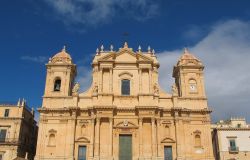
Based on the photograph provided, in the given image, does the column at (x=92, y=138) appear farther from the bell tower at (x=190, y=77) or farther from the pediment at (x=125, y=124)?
the bell tower at (x=190, y=77)

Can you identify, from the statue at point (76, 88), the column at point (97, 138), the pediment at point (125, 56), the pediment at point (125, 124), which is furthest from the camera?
the pediment at point (125, 56)

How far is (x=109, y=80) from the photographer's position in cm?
3694

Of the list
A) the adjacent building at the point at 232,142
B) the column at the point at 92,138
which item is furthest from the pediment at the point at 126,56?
the adjacent building at the point at 232,142

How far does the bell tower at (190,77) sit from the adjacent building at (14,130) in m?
19.3

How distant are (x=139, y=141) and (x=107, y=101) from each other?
5.30 meters

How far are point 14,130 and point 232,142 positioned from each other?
2582 cm

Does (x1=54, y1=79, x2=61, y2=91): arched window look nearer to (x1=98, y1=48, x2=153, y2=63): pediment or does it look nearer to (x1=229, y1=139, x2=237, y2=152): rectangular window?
(x1=98, y1=48, x2=153, y2=63): pediment

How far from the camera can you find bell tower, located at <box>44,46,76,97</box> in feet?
121

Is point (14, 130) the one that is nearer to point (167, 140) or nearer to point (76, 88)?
point (76, 88)

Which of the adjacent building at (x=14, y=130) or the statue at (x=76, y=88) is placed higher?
the statue at (x=76, y=88)

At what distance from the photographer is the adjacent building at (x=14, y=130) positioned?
39.9 metres

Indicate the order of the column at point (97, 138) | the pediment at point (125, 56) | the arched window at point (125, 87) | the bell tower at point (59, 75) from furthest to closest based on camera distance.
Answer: the pediment at point (125, 56) → the arched window at point (125, 87) → the bell tower at point (59, 75) → the column at point (97, 138)

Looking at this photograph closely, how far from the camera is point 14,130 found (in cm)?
4062

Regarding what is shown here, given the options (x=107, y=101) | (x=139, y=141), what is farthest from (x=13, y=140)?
(x=139, y=141)
